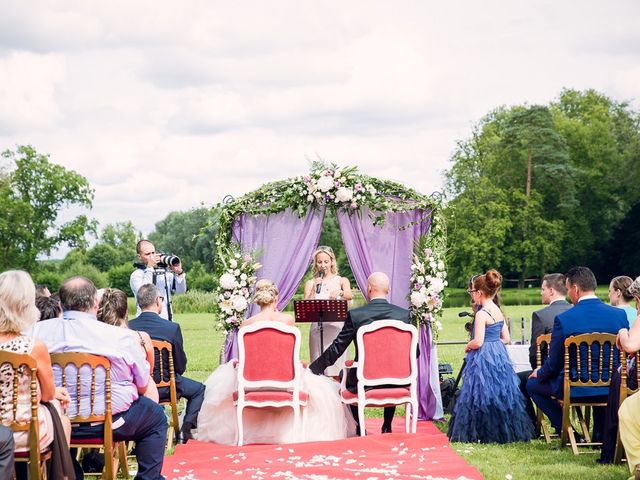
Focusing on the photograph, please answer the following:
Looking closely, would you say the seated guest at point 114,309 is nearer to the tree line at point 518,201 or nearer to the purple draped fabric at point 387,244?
the purple draped fabric at point 387,244

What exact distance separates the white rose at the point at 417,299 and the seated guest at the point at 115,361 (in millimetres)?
4508

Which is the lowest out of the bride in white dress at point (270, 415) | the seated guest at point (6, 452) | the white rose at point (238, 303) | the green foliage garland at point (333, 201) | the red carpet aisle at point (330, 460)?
the red carpet aisle at point (330, 460)

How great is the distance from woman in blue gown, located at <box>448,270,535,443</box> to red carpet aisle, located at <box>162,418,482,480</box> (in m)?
0.33

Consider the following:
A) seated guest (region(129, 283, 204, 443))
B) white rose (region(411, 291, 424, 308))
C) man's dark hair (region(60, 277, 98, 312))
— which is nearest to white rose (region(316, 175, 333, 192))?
white rose (region(411, 291, 424, 308))

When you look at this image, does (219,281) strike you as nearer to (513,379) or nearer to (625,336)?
(513,379)

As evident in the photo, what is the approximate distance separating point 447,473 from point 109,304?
2946 mm

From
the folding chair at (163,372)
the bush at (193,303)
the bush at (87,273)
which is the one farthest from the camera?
the bush at (87,273)

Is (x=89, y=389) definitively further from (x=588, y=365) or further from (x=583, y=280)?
(x=583, y=280)

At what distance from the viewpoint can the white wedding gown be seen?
8.37 metres

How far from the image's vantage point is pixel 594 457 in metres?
7.20

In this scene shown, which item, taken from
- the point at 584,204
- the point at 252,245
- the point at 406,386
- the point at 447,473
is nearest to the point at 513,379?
the point at 406,386

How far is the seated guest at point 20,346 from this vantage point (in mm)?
4832

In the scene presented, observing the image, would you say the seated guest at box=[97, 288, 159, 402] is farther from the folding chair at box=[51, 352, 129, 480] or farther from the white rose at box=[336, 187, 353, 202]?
the white rose at box=[336, 187, 353, 202]

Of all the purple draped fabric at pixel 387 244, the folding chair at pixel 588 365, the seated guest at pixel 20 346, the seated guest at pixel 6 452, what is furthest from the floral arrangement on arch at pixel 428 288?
the seated guest at pixel 6 452
